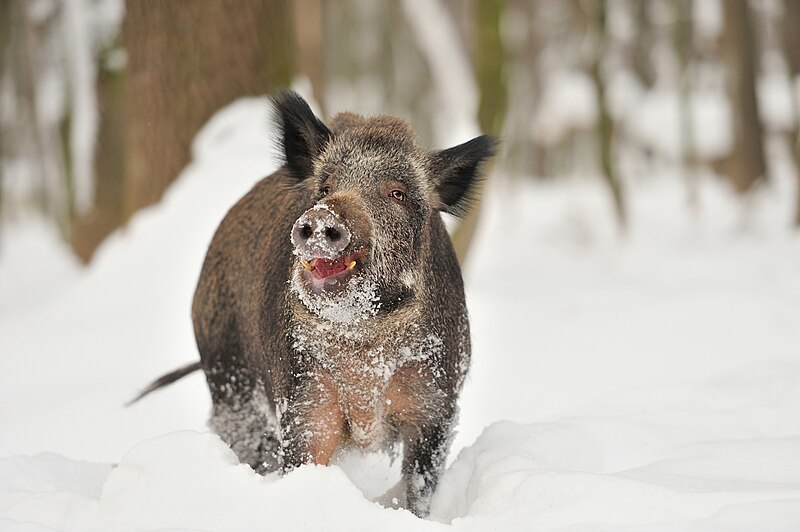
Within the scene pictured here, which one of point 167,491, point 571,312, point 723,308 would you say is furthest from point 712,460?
point 571,312

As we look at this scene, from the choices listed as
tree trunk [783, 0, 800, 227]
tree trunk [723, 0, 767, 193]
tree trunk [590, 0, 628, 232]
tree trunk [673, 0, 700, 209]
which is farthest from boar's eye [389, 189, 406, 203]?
tree trunk [673, 0, 700, 209]

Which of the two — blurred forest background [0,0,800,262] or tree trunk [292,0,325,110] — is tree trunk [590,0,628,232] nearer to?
blurred forest background [0,0,800,262]

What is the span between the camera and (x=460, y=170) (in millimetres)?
4016

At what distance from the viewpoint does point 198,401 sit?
262 inches

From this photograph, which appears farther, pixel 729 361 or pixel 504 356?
pixel 504 356

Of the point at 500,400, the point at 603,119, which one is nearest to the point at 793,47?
the point at 603,119

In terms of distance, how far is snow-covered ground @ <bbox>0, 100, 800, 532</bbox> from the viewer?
10.2ft

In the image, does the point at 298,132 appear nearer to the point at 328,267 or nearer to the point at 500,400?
the point at 328,267

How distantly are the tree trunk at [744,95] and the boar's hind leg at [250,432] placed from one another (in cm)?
1526

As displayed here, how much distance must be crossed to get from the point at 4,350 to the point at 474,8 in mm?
6166

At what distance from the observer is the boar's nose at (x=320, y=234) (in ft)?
10.1

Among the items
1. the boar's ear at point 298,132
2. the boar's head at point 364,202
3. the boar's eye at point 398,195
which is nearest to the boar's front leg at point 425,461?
the boar's head at point 364,202

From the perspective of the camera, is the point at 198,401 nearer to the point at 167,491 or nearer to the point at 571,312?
the point at 167,491

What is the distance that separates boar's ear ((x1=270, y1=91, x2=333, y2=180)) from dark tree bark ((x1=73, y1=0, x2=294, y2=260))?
4.85 metres
